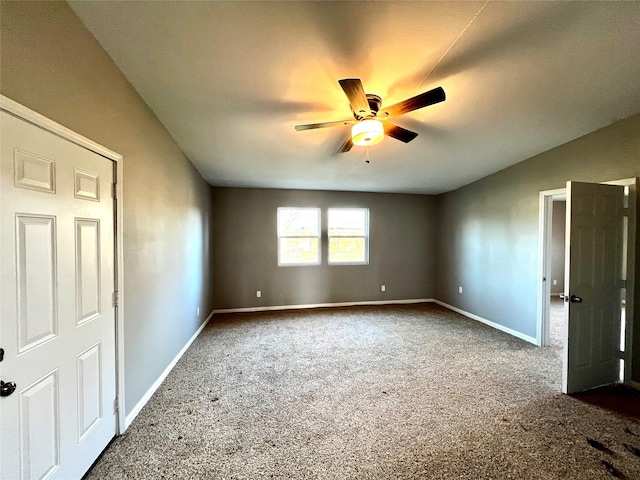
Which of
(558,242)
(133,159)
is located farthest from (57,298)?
(558,242)

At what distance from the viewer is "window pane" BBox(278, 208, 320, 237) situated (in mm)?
5426

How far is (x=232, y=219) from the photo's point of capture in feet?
17.0

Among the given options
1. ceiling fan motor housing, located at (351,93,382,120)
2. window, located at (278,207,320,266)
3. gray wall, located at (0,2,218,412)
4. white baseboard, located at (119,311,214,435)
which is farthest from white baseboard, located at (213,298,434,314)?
ceiling fan motor housing, located at (351,93,382,120)

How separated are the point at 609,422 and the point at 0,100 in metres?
4.22

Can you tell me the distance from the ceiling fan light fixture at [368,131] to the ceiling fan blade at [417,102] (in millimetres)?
105

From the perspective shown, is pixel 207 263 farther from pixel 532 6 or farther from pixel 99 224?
pixel 532 6

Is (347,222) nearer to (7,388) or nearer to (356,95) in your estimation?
(356,95)

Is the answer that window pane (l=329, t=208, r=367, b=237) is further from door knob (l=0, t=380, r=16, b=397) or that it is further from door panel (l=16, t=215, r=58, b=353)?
door knob (l=0, t=380, r=16, b=397)

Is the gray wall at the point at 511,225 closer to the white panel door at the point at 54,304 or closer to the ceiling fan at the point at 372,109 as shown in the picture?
the ceiling fan at the point at 372,109

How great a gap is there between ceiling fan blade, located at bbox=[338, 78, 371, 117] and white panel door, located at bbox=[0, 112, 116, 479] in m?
1.63

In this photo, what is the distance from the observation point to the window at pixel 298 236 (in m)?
5.43

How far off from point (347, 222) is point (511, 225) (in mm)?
2879

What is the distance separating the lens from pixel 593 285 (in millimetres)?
2539

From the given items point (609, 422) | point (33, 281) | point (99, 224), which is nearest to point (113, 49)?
point (99, 224)
